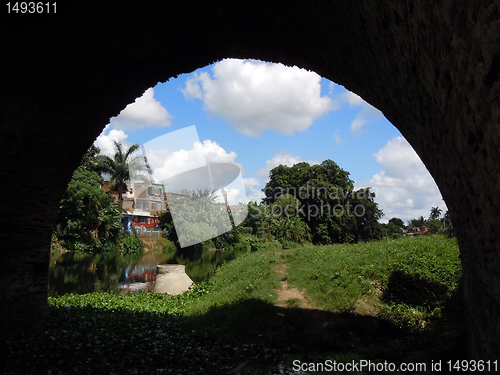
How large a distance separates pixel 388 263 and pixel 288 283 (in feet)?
8.49

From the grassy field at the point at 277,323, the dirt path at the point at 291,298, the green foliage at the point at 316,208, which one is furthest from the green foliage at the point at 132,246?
the dirt path at the point at 291,298

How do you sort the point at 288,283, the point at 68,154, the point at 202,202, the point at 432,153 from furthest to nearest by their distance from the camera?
the point at 202,202 < the point at 288,283 < the point at 68,154 < the point at 432,153

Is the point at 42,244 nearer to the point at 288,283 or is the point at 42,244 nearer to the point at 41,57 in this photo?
the point at 41,57

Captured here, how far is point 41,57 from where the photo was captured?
404cm

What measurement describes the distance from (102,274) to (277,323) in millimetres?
12236

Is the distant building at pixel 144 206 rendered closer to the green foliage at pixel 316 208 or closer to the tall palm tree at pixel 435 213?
the green foliage at pixel 316 208

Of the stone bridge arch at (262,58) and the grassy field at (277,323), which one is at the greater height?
the stone bridge arch at (262,58)

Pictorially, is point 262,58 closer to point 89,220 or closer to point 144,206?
point 89,220

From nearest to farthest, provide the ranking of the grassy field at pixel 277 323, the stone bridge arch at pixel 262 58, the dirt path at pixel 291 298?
1. the stone bridge arch at pixel 262 58
2. the grassy field at pixel 277 323
3. the dirt path at pixel 291 298

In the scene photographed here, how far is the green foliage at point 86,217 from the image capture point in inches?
867

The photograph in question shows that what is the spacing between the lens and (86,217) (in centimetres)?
2303

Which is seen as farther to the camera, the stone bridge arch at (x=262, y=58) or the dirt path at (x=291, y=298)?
the dirt path at (x=291, y=298)

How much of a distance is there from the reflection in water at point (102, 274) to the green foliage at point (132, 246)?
2302mm

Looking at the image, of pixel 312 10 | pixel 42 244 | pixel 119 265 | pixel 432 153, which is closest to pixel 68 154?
pixel 42 244
